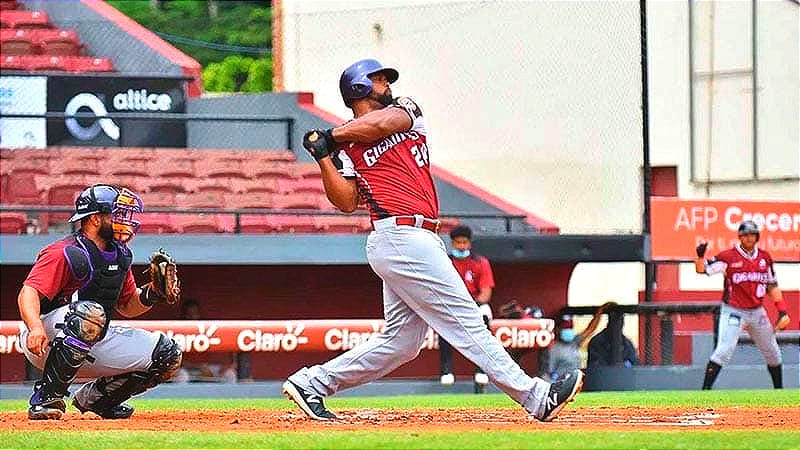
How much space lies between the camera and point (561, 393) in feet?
23.6

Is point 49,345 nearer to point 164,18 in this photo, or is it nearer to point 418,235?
point 418,235

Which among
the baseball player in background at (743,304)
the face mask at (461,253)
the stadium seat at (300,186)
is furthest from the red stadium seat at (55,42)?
the baseball player in background at (743,304)

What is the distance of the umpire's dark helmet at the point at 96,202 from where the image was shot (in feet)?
25.7

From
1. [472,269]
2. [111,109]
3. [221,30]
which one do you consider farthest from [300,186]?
[221,30]

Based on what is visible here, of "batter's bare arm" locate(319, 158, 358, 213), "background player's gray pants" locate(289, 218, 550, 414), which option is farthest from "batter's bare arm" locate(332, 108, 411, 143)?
"background player's gray pants" locate(289, 218, 550, 414)

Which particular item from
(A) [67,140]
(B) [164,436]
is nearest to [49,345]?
(B) [164,436]

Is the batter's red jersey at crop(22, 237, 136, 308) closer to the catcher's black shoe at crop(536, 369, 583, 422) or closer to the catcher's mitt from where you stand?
the catcher's mitt

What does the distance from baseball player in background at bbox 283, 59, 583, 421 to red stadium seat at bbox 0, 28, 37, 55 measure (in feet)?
49.2

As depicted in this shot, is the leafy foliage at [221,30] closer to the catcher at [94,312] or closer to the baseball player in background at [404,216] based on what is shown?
the catcher at [94,312]

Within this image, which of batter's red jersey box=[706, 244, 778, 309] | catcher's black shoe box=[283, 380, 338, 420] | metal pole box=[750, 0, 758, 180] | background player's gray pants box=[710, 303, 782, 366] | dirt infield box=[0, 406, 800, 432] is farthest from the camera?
metal pole box=[750, 0, 758, 180]

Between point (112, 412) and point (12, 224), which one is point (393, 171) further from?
point (12, 224)

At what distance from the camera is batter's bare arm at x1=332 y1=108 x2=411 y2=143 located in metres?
7.21

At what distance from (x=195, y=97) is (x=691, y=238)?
796cm

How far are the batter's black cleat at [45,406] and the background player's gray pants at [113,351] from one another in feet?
0.56
